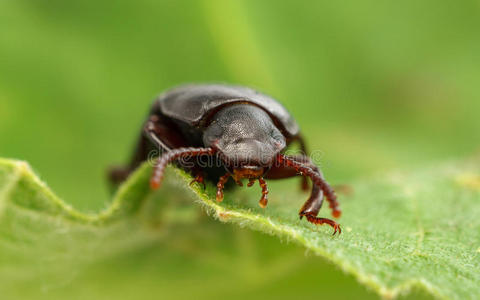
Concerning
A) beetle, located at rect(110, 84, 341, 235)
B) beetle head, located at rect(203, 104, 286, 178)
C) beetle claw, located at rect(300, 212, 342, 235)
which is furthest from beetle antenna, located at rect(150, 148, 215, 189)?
beetle claw, located at rect(300, 212, 342, 235)

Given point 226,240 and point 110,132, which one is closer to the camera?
point 226,240

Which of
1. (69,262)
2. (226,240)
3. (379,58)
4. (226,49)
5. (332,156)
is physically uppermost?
(379,58)

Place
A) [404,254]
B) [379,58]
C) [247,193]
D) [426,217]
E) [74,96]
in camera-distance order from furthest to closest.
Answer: [379,58]
[74,96]
[247,193]
[426,217]
[404,254]

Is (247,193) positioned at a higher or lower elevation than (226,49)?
lower

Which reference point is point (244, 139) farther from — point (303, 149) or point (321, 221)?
point (303, 149)

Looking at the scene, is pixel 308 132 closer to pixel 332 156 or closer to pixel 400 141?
pixel 332 156

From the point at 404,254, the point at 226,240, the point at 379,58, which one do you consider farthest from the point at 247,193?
the point at 379,58

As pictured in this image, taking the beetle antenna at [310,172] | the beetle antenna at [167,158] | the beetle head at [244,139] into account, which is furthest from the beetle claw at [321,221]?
the beetle antenna at [167,158]

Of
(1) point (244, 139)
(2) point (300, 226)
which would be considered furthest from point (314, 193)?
(1) point (244, 139)
